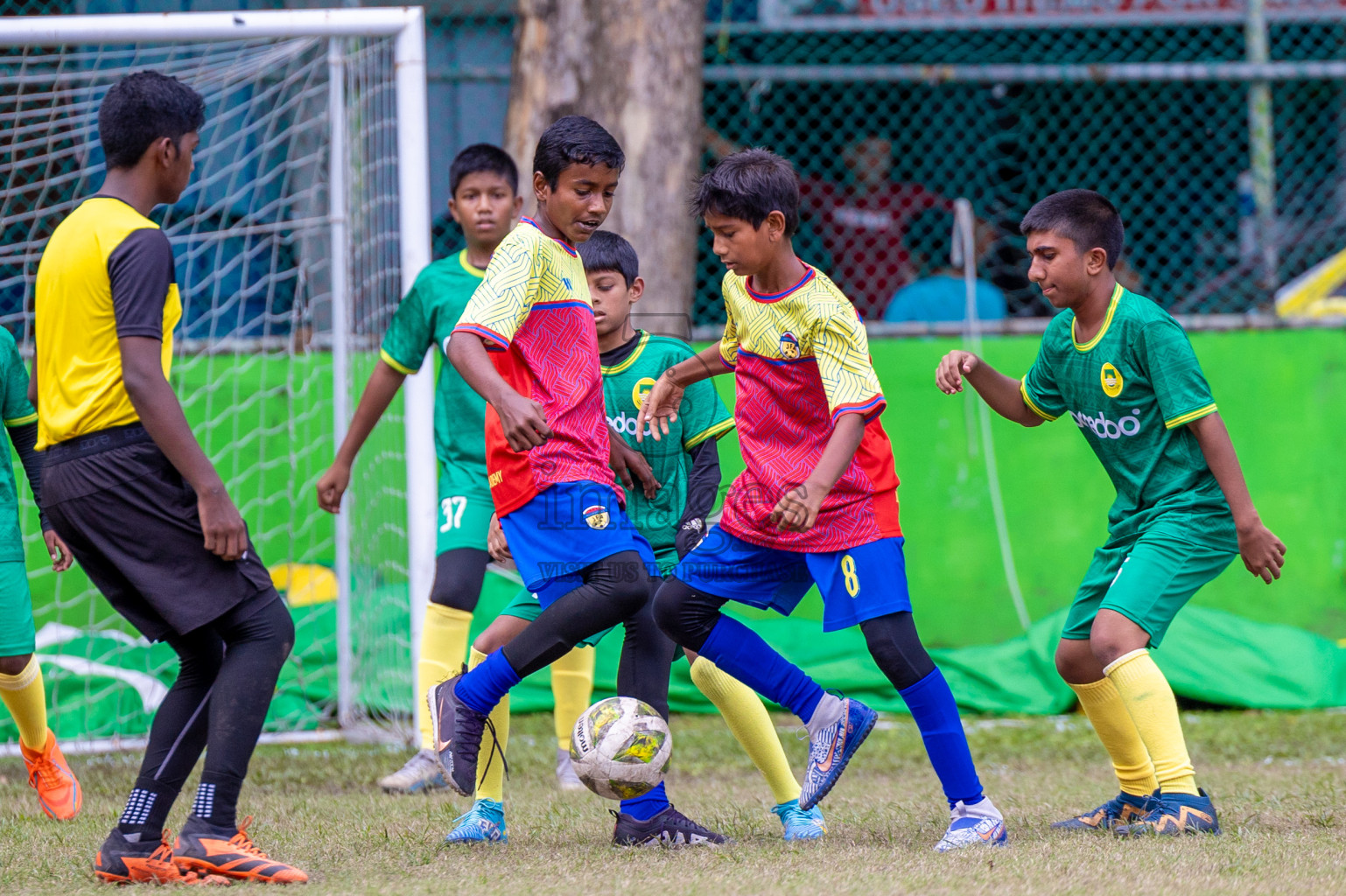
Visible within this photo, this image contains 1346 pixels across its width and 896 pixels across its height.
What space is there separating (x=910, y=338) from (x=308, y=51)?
10.6 ft

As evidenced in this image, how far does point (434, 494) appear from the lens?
5391mm

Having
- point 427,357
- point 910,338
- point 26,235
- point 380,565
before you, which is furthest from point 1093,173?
point 26,235

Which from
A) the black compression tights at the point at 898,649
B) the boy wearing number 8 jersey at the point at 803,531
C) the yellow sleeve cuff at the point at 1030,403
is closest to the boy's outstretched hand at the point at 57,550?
the boy wearing number 8 jersey at the point at 803,531

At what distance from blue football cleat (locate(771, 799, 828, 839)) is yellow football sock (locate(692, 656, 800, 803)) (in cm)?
5

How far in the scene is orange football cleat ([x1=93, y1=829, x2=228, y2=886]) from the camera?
3.09m

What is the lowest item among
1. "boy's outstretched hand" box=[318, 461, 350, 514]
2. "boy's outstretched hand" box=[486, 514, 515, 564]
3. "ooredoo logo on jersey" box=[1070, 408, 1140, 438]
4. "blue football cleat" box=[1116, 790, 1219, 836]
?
"blue football cleat" box=[1116, 790, 1219, 836]

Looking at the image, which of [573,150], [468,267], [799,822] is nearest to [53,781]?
[468,267]

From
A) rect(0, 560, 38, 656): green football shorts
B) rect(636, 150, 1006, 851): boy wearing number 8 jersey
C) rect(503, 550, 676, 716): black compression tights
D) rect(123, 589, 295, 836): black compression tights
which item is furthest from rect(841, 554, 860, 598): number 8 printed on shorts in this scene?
rect(0, 560, 38, 656): green football shorts

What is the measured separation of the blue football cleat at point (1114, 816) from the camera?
363 cm

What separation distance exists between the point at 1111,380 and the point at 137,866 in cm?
269

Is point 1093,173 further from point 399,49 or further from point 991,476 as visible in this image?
point 399,49

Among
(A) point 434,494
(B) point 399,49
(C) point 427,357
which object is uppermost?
(B) point 399,49

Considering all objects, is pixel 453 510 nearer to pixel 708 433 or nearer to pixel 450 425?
pixel 450 425

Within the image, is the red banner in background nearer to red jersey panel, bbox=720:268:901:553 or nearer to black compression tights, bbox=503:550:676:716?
red jersey panel, bbox=720:268:901:553
